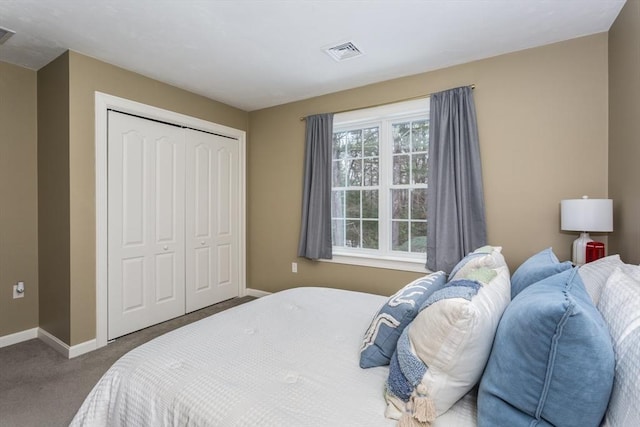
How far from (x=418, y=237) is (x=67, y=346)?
10.9ft

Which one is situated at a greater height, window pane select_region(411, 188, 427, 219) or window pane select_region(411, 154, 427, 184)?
window pane select_region(411, 154, 427, 184)

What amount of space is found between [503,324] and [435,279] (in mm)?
625

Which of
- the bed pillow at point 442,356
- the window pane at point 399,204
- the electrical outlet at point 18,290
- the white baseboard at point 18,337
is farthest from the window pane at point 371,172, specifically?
the white baseboard at point 18,337

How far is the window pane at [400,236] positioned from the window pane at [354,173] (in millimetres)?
631

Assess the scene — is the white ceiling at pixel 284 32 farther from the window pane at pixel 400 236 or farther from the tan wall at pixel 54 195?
the window pane at pixel 400 236

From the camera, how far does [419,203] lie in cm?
315

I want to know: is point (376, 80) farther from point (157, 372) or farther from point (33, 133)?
point (33, 133)

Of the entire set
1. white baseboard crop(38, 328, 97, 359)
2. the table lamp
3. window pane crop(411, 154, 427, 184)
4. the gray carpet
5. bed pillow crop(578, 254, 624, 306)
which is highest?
window pane crop(411, 154, 427, 184)

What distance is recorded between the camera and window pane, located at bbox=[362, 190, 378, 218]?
11.2 feet

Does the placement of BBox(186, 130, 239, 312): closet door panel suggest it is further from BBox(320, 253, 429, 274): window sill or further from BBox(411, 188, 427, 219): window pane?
BBox(411, 188, 427, 219): window pane

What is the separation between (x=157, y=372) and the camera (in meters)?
1.25

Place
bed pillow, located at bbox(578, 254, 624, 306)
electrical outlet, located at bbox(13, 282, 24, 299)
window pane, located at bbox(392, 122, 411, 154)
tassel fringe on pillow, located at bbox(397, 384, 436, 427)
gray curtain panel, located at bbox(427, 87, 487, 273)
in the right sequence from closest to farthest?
tassel fringe on pillow, located at bbox(397, 384, 436, 427)
bed pillow, located at bbox(578, 254, 624, 306)
gray curtain panel, located at bbox(427, 87, 487, 273)
electrical outlet, located at bbox(13, 282, 24, 299)
window pane, located at bbox(392, 122, 411, 154)

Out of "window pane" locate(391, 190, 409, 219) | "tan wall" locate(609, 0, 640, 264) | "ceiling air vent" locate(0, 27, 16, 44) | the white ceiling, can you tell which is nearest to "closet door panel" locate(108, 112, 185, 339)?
the white ceiling

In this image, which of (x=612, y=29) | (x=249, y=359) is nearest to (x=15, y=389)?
(x=249, y=359)
